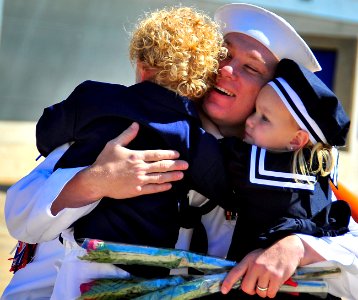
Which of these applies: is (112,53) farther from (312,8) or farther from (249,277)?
(249,277)

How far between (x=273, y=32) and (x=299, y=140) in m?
0.44

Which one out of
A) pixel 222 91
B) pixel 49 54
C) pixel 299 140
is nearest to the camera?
pixel 299 140

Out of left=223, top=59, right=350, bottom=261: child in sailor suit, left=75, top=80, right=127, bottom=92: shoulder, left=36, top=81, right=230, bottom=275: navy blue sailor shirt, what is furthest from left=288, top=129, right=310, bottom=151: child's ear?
left=75, top=80, right=127, bottom=92: shoulder

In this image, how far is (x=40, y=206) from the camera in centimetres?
231

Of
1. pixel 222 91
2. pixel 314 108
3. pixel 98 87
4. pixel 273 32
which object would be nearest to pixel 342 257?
pixel 314 108

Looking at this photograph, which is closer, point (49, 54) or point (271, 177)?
point (271, 177)

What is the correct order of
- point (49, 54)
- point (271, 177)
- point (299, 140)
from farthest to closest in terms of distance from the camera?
point (49, 54) → point (299, 140) → point (271, 177)

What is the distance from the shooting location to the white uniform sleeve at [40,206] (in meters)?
2.31

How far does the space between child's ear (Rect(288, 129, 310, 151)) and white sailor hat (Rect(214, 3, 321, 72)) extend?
0.33 metres

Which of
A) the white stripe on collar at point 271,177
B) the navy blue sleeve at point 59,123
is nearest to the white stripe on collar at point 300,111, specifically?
the white stripe on collar at point 271,177

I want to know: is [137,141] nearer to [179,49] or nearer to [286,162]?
[179,49]

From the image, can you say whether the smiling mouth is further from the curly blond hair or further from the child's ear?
the child's ear

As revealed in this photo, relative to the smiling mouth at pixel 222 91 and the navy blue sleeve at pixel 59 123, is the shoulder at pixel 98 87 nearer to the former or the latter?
the navy blue sleeve at pixel 59 123

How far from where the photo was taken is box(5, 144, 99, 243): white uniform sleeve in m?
2.31
